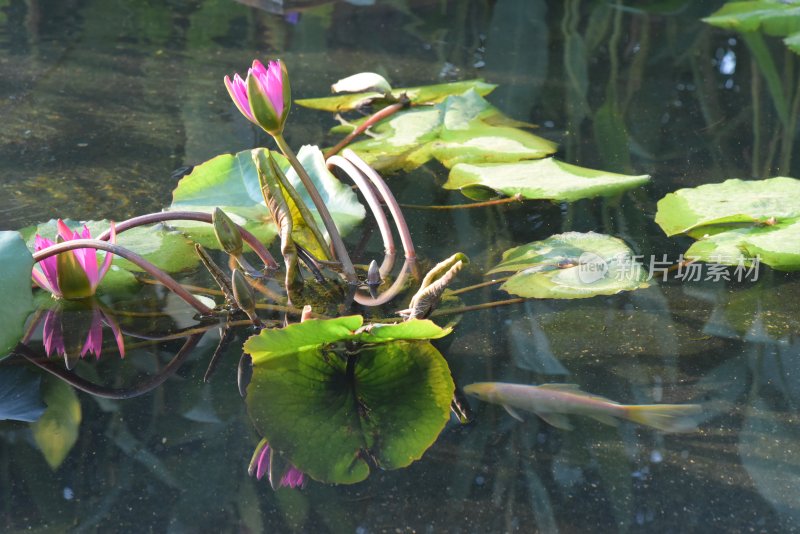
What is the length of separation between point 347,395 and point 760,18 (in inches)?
76.8

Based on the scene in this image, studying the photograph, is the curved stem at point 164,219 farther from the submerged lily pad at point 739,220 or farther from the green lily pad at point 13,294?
the submerged lily pad at point 739,220

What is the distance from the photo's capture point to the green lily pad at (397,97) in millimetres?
1612

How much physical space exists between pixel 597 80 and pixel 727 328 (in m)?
1.00

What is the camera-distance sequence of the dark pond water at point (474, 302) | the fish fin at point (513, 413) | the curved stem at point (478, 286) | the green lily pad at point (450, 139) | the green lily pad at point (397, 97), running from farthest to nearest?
the green lily pad at point (397, 97) < the green lily pad at point (450, 139) < the curved stem at point (478, 286) < the fish fin at point (513, 413) < the dark pond water at point (474, 302)

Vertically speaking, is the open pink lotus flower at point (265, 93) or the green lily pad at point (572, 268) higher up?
the open pink lotus flower at point (265, 93)

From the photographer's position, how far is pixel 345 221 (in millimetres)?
1123

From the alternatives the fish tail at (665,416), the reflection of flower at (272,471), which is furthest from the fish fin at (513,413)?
the reflection of flower at (272,471)

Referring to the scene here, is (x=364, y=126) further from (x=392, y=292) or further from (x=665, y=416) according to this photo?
(x=665, y=416)

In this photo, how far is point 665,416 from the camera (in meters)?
0.83

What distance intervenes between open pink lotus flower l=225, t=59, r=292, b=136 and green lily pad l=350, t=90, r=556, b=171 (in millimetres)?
450

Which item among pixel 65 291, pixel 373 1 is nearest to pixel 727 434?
pixel 65 291

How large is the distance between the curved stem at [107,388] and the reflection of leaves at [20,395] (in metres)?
0.02

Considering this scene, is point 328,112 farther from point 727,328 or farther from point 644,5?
point 644,5

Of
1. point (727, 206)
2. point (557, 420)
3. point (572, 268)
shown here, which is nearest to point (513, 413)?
point (557, 420)
